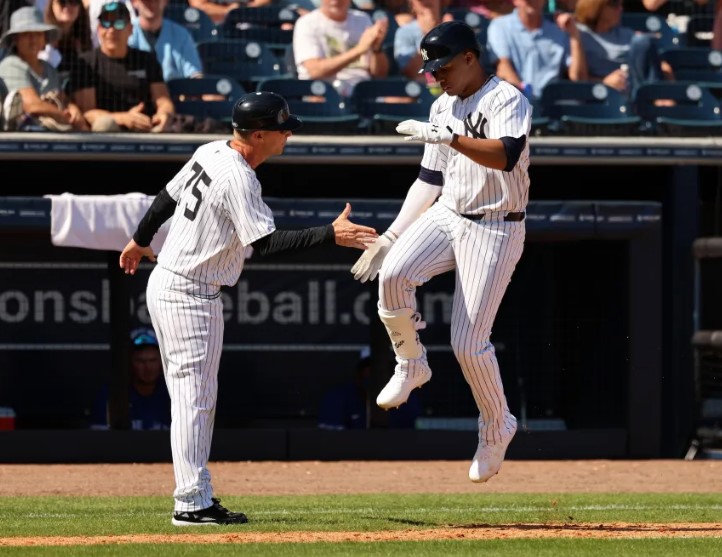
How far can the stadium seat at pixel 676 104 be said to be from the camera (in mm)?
10930

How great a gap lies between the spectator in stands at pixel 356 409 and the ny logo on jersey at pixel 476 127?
194 inches

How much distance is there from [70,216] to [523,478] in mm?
3472

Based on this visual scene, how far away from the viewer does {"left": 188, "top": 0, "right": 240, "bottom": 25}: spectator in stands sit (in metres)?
11.2

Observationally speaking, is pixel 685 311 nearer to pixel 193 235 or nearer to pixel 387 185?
pixel 387 185

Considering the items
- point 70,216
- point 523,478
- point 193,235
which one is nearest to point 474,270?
point 193,235

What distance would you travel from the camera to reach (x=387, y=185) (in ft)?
36.2

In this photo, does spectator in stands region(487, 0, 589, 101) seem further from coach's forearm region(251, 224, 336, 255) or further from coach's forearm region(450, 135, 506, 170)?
coach's forearm region(251, 224, 336, 255)

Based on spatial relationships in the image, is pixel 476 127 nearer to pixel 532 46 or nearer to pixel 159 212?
→ pixel 159 212

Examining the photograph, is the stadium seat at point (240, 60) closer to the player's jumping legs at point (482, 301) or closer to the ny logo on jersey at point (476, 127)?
the ny logo on jersey at point (476, 127)

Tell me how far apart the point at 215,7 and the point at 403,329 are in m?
5.92

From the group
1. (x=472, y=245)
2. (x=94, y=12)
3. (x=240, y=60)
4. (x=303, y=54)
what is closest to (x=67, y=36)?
(x=94, y=12)

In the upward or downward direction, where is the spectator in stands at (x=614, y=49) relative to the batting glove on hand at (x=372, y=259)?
upward

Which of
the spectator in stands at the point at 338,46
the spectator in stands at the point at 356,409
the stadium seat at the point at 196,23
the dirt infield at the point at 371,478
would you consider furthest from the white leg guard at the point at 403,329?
the stadium seat at the point at 196,23

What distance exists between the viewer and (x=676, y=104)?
11.0 meters
